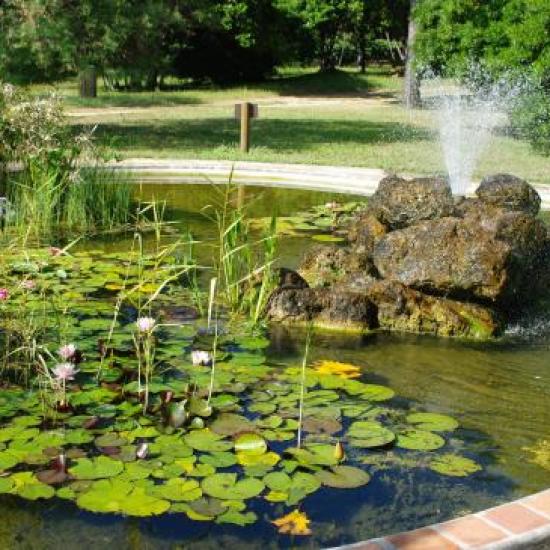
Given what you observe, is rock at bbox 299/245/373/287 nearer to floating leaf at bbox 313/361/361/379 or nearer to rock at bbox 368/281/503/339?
rock at bbox 368/281/503/339

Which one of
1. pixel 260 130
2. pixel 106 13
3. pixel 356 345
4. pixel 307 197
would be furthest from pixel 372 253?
pixel 260 130

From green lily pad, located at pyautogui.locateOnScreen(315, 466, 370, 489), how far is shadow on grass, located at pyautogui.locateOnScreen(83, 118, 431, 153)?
12.1 metres

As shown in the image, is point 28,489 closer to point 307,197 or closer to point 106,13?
point 307,197

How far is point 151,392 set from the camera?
4871 mm

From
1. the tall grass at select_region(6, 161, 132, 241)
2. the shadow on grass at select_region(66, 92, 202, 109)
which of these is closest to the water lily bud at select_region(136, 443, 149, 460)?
the tall grass at select_region(6, 161, 132, 241)

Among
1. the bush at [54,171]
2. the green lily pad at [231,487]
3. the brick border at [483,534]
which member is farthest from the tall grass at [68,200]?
the brick border at [483,534]

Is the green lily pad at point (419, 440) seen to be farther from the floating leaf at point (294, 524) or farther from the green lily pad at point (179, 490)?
the green lily pad at point (179, 490)

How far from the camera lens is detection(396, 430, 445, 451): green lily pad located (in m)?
4.41

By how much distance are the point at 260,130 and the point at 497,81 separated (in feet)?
16.1

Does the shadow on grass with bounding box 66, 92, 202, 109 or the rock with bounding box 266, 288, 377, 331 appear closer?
the rock with bounding box 266, 288, 377, 331

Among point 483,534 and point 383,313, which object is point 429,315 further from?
point 483,534

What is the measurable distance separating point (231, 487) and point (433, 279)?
3.26 metres

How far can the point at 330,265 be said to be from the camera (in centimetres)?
741

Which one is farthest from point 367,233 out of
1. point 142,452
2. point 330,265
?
point 142,452
